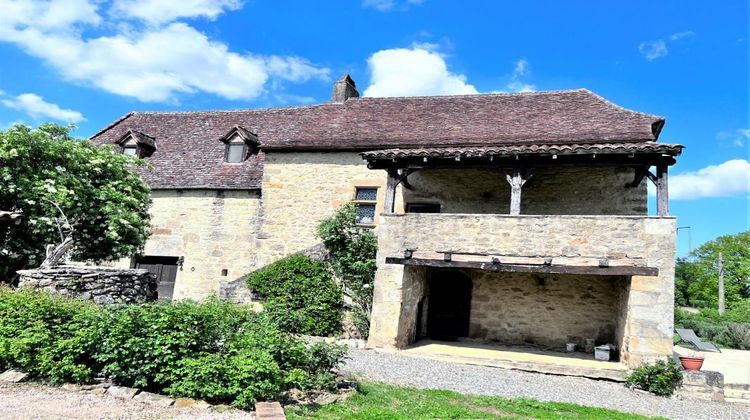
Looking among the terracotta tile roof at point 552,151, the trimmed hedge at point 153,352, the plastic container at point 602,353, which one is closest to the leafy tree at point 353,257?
the terracotta tile roof at point 552,151

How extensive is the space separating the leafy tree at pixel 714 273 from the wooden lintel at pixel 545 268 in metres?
39.4

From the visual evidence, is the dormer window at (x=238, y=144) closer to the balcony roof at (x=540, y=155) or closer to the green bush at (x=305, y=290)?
the green bush at (x=305, y=290)

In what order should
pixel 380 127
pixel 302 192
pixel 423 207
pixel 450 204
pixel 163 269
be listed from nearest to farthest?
1. pixel 450 204
2. pixel 423 207
3. pixel 302 192
4. pixel 380 127
5. pixel 163 269

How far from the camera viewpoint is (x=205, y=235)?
636 inches

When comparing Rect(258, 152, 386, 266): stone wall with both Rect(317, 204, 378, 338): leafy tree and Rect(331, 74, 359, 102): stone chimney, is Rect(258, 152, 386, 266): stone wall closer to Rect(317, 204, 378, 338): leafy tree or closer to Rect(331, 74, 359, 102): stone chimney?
Rect(317, 204, 378, 338): leafy tree

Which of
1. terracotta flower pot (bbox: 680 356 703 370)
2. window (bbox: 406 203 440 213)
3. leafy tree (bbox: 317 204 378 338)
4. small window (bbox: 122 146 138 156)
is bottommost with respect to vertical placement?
terracotta flower pot (bbox: 680 356 703 370)

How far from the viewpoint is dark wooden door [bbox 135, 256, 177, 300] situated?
16.3 meters

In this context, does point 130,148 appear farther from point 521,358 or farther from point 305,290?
point 521,358

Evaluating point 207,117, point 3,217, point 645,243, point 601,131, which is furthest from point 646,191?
point 207,117

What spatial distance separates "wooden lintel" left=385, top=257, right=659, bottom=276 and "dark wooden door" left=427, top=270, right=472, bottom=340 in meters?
2.48

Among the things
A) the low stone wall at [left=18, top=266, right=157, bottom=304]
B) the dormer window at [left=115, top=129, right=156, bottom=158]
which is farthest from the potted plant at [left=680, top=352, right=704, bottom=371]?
the dormer window at [left=115, top=129, right=156, bottom=158]

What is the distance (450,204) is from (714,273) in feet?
139

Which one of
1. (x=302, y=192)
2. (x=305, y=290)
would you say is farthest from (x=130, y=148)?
(x=305, y=290)

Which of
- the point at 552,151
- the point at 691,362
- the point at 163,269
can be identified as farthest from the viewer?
the point at 163,269
